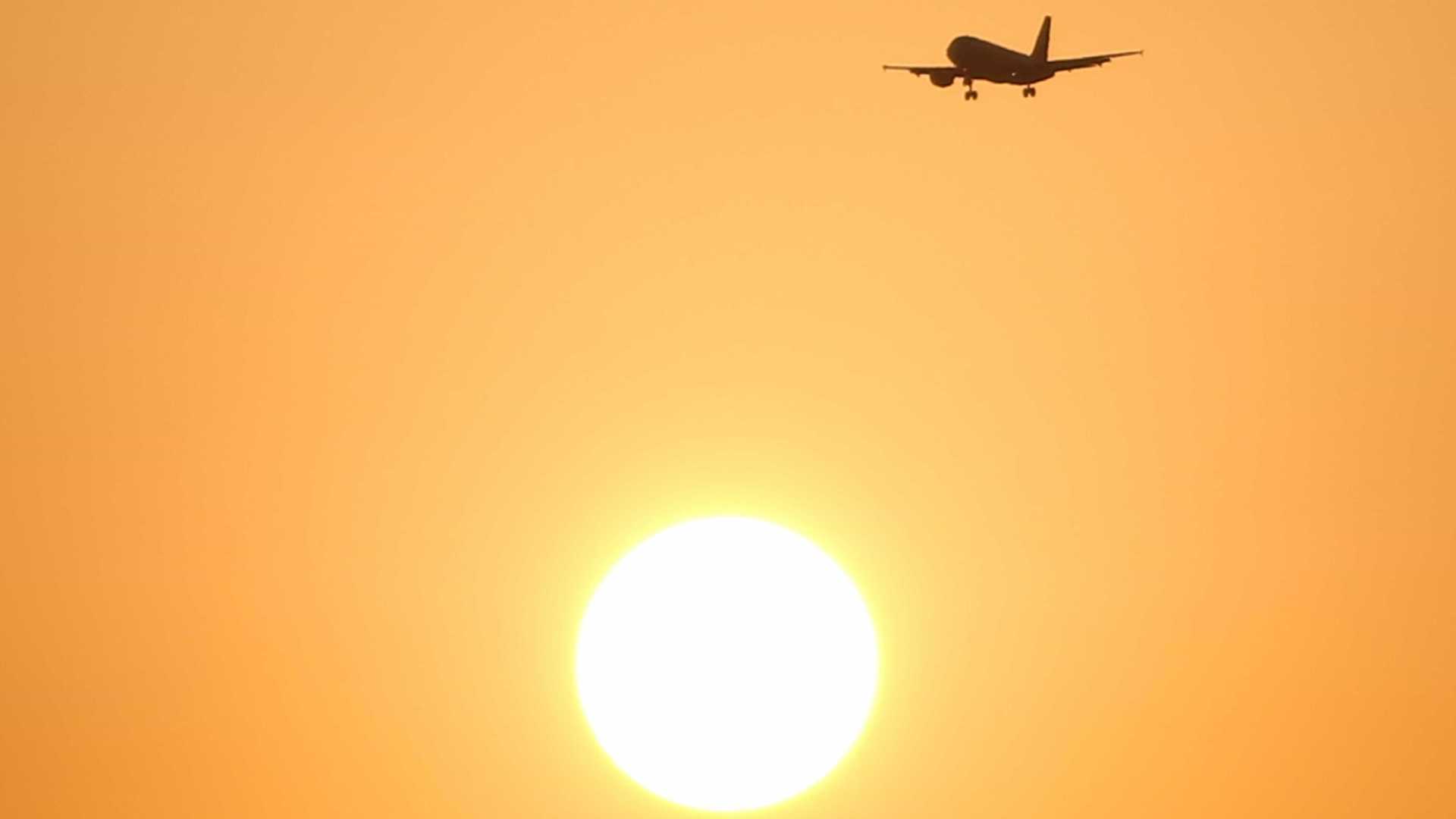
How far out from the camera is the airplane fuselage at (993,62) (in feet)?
400

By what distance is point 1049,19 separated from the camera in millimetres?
123125

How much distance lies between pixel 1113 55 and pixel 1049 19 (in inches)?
114

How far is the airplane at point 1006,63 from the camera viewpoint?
4801 inches

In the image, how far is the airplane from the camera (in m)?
122

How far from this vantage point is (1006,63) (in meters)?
122

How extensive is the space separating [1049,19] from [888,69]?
6605mm

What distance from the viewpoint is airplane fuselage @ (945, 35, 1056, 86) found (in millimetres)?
121875

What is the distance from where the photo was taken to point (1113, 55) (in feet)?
402

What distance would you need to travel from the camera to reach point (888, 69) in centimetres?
12431

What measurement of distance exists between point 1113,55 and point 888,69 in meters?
8.87

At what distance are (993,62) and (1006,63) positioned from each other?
1.90 ft

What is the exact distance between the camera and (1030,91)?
12456 centimetres

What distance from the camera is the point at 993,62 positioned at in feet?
400
